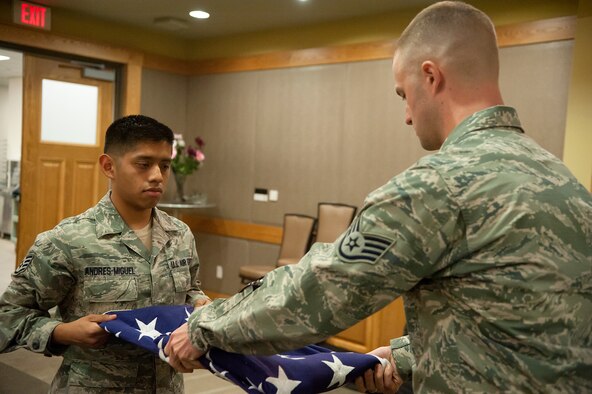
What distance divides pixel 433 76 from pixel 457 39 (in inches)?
3.6

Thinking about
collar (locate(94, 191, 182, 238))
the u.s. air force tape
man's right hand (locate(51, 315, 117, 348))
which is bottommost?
man's right hand (locate(51, 315, 117, 348))

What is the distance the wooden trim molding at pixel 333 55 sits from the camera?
14.7 feet

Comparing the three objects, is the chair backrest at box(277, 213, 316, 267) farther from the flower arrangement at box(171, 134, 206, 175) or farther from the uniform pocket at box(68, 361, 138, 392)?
the uniform pocket at box(68, 361, 138, 392)

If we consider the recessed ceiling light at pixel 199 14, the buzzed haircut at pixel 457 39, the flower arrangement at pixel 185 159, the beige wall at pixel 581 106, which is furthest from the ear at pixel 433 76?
the flower arrangement at pixel 185 159

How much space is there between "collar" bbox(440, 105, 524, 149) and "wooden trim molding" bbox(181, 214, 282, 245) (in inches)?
197

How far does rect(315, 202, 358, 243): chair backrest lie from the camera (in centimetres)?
538

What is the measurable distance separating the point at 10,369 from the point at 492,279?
4089 mm

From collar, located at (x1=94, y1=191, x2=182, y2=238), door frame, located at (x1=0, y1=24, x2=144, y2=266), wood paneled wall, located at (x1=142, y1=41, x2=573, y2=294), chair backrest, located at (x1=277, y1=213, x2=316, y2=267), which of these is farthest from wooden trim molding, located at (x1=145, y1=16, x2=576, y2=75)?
collar, located at (x1=94, y1=191, x2=182, y2=238)

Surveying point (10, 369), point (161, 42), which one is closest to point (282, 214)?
point (161, 42)

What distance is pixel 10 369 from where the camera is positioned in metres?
4.27

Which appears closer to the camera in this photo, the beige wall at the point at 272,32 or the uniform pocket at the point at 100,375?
the uniform pocket at the point at 100,375

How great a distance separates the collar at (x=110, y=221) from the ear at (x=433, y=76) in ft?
3.55

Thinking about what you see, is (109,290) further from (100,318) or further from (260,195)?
(260,195)

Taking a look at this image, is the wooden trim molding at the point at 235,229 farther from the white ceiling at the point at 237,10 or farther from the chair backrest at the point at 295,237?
the white ceiling at the point at 237,10
